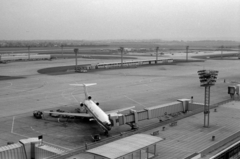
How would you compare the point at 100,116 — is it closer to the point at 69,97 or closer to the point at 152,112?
the point at 152,112

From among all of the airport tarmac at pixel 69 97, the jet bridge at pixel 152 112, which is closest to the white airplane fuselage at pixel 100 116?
the jet bridge at pixel 152 112

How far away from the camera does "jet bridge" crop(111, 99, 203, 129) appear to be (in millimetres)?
43219

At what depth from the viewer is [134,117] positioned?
44094mm

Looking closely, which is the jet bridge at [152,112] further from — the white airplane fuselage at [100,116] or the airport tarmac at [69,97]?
the airport tarmac at [69,97]

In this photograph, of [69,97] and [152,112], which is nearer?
[152,112]

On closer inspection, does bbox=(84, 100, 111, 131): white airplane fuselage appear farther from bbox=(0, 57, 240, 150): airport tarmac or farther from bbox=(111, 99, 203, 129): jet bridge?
bbox=(0, 57, 240, 150): airport tarmac

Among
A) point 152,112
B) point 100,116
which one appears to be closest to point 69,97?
point 100,116

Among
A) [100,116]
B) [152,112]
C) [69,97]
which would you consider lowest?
[69,97]

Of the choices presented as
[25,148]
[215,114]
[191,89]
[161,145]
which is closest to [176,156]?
[161,145]

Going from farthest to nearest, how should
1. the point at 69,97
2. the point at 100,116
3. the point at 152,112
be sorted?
1. the point at 69,97
2. the point at 152,112
3. the point at 100,116

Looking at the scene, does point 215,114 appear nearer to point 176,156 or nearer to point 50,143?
point 176,156

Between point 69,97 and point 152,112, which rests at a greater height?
point 152,112

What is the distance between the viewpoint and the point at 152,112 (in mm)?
45750

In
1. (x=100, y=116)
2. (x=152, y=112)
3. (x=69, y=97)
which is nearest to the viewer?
(x=100, y=116)
